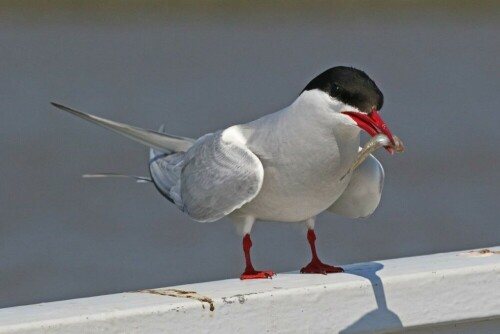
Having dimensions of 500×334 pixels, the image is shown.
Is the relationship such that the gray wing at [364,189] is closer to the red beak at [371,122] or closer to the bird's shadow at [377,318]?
the red beak at [371,122]

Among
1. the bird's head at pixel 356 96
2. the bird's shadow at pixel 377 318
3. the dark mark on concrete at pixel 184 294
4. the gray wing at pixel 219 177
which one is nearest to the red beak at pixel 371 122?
the bird's head at pixel 356 96

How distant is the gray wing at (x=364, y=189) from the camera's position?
11.4ft

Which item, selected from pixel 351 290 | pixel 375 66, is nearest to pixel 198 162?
pixel 351 290

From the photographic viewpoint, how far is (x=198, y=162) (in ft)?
12.0

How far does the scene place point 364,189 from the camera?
138 inches

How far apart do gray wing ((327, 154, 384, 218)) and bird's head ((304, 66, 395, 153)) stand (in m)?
0.35

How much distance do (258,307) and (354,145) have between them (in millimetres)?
867

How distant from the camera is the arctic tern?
310cm

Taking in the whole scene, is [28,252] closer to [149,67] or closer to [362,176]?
[149,67]

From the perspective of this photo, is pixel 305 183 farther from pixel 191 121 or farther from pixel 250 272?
pixel 191 121

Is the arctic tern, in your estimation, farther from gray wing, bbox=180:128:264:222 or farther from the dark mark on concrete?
the dark mark on concrete

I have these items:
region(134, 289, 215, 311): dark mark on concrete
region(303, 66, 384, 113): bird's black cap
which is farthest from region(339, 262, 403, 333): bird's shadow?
region(303, 66, 384, 113): bird's black cap

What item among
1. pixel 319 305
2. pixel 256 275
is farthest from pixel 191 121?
pixel 319 305

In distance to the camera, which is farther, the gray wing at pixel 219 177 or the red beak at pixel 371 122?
the gray wing at pixel 219 177
